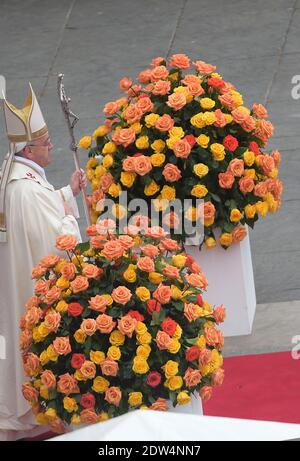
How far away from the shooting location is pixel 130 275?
6945mm

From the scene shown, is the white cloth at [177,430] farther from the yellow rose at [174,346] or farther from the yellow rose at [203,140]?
the yellow rose at [203,140]

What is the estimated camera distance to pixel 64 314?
698 cm

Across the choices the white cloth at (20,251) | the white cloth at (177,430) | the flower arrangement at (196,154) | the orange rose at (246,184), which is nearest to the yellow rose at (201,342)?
the white cloth at (20,251)

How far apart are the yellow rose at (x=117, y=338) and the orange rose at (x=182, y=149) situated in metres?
1.57

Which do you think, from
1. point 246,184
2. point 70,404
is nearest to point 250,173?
point 246,184

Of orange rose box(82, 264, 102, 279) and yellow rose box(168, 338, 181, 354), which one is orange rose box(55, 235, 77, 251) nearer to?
orange rose box(82, 264, 102, 279)

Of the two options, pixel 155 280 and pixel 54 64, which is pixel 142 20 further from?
pixel 155 280

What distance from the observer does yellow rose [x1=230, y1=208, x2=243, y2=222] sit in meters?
8.27

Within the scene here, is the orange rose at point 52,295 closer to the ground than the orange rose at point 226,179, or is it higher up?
closer to the ground

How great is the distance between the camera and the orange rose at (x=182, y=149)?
8.06 meters

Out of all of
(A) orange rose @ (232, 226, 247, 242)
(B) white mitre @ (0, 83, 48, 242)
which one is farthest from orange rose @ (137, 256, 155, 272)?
(A) orange rose @ (232, 226, 247, 242)

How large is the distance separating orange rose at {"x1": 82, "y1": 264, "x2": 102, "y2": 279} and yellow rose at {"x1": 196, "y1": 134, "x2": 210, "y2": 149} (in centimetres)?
144

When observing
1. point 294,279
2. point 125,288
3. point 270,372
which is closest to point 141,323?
point 125,288
